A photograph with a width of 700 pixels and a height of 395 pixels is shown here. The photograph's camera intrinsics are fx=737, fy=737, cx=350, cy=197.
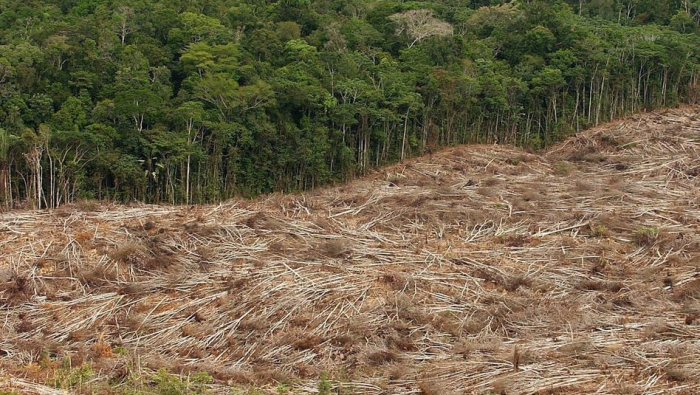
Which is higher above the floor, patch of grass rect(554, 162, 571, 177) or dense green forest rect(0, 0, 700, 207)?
dense green forest rect(0, 0, 700, 207)

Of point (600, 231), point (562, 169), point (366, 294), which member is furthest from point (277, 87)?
point (366, 294)

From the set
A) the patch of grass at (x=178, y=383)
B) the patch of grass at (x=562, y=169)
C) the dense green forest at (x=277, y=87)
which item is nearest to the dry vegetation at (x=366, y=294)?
the patch of grass at (x=178, y=383)

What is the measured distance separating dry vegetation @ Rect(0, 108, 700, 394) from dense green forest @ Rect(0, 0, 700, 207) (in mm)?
4427

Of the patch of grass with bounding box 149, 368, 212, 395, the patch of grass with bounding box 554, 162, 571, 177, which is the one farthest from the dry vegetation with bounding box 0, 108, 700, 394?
the patch of grass with bounding box 554, 162, 571, 177

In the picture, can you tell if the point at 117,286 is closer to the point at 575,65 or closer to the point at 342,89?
the point at 342,89

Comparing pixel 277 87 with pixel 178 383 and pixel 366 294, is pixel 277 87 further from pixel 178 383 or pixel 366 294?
pixel 178 383

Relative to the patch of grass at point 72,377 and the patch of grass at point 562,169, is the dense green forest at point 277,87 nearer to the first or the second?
the patch of grass at point 562,169

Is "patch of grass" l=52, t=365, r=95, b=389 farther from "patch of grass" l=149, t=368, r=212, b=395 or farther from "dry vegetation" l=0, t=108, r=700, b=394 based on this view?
"patch of grass" l=149, t=368, r=212, b=395

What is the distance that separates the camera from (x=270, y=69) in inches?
734

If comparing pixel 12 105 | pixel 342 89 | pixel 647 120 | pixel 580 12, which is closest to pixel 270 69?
pixel 342 89

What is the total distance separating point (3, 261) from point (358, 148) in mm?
10857

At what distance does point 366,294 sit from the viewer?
27.8ft

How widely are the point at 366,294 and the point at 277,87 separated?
10.0 metres

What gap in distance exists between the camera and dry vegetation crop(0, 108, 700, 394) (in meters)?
6.56
